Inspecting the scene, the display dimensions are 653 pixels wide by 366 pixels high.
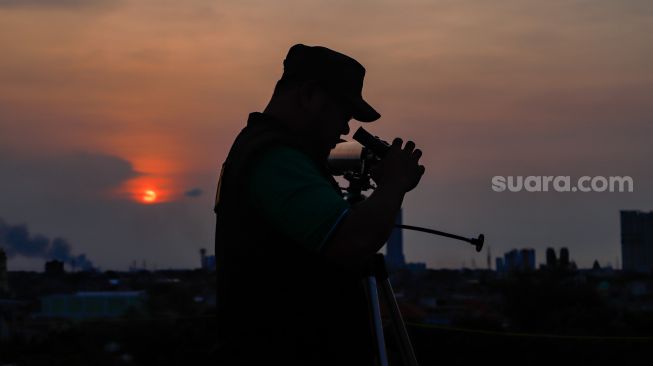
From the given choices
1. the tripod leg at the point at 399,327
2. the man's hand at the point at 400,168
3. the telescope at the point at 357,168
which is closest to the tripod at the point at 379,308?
the tripod leg at the point at 399,327

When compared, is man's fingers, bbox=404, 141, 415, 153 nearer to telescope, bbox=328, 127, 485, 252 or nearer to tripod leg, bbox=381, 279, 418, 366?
telescope, bbox=328, 127, 485, 252

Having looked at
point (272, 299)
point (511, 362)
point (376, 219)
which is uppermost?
point (376, 219)

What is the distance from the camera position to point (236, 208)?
299 centimetres

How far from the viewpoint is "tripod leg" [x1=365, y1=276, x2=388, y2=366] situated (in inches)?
133

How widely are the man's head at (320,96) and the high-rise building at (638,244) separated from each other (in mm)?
54400

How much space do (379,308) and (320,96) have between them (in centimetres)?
83

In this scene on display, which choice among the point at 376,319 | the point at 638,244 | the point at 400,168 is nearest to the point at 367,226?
the point at 400,168

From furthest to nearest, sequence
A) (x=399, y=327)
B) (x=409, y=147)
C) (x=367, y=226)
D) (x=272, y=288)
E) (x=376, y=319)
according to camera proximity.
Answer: (x=399, y=327) → (x=376, y=319) → (x=409, y=147) → (x=272, y=288) → (x=367, y=226)

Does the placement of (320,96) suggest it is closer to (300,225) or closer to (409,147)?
(409,147)

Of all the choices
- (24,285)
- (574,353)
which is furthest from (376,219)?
(24,285)

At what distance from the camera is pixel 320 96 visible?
3.10 metres

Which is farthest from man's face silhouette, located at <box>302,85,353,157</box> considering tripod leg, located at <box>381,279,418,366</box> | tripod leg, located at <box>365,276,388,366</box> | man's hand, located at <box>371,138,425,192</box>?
tripod leg, located at <box>381,279,418,366</box>

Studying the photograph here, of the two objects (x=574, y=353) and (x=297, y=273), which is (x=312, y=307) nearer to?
(x=297, y=273)

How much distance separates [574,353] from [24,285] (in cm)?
2096
